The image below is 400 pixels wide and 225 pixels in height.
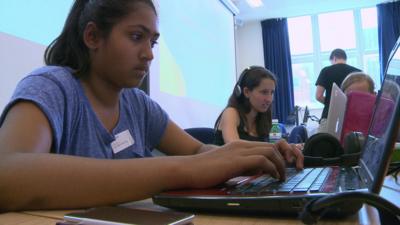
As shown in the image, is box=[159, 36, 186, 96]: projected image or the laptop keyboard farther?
box=[159, 36, 186, 96]: projected image

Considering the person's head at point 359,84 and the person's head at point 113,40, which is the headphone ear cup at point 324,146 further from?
the person's head at point 359,84

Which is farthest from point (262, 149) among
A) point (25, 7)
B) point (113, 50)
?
point (25, 7)

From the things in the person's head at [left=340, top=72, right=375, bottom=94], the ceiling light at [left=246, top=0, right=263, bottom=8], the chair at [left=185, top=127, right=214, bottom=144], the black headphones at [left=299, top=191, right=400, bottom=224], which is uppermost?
the ceiling light at [left=246, top=0, right=263, bottom=8]

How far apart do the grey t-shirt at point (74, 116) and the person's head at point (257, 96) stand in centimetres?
130

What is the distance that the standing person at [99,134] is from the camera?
1.80ft

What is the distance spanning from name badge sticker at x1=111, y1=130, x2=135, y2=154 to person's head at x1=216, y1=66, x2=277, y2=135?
4.61ft

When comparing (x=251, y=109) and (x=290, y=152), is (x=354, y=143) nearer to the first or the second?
(x=290, y=152)

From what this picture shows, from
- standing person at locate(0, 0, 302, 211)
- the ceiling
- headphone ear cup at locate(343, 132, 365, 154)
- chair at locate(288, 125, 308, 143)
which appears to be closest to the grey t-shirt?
standing person at locate(0, 0, 302, 211)

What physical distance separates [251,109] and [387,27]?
16.2ft

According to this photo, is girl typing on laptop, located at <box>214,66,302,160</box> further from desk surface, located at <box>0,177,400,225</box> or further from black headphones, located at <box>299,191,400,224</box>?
black headphones, located at <box>299,191,400,224</box>

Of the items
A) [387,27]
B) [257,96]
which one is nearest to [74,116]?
[257,96]

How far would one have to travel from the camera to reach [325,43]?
6781 millimetres

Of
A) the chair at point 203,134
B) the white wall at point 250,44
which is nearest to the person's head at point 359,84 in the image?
the chair at point 203,134

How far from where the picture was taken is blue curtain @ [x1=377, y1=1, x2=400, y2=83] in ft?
20.1
